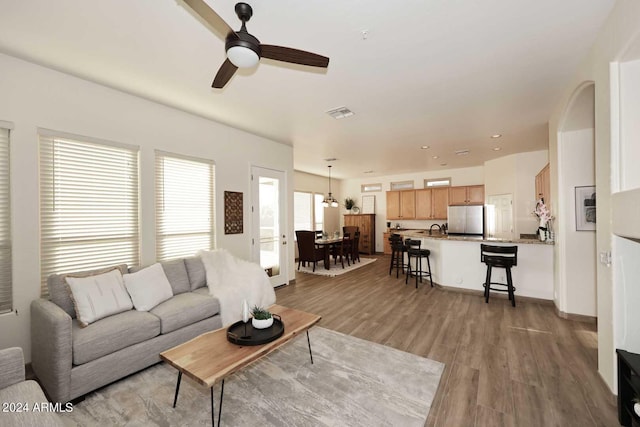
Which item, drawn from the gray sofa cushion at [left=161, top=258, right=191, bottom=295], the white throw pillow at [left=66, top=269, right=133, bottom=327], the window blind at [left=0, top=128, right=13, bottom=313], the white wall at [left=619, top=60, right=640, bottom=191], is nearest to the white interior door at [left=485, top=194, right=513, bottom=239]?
the white wall at [left=619, top=60, right=640, bottom=191]

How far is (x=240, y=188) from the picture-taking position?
4434mm

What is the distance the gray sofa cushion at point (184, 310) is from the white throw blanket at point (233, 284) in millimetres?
139

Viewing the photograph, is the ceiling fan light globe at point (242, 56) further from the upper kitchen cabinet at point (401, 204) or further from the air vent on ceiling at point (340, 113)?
the upper kitchen cabinet at point (401, 204)

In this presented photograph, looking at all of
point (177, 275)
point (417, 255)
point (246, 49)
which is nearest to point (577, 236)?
point (417, 255)

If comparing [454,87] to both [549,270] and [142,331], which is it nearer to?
[549,270]

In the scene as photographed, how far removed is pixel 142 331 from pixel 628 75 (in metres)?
4.31

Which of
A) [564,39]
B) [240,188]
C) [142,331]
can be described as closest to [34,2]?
[142,331]

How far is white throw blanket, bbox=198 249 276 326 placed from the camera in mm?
3102

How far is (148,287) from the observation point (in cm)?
274

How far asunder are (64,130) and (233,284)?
2420 mm

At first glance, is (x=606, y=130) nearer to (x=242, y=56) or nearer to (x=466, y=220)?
(x=242, y=56)

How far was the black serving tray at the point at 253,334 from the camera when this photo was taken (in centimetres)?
202

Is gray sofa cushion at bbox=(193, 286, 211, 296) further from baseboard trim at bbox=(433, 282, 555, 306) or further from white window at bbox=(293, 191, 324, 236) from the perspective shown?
white window at bbox=(293, 191, 324, 236)

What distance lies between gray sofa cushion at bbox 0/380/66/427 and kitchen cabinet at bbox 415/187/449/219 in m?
8.63
